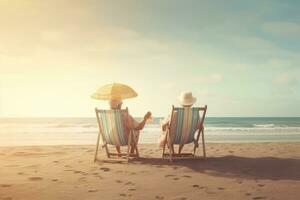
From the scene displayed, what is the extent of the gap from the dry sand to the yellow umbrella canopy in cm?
120

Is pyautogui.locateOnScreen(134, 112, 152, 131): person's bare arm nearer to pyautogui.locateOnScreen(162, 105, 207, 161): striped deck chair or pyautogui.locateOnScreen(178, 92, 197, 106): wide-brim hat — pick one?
pyautogui.locateOnScreen(162, 105, 207, 161): striped deck chair

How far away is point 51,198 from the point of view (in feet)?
15.4

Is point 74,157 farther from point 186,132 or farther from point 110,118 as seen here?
point 186,132

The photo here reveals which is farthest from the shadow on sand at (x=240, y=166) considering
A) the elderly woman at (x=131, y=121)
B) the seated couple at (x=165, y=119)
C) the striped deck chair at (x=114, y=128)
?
the elderly woman at (x=131, y=121)

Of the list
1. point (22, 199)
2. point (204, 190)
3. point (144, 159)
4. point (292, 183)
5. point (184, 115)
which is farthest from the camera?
point (144, 159)

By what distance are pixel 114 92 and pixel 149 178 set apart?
8.68 ft

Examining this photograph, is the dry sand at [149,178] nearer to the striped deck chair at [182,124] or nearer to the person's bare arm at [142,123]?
the striped deck chair at [182,124]

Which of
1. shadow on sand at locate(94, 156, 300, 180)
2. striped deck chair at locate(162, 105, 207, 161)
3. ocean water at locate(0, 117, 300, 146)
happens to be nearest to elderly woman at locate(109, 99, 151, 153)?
striped deck chair at locate(162, 105, 207, 161)

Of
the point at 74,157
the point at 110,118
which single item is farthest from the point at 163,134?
the point at 74,157

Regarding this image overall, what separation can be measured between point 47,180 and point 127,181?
1.06m

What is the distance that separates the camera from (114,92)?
8250 millimetres

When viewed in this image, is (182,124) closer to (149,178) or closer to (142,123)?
(142,123)

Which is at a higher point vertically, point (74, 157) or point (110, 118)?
point (110, 118)

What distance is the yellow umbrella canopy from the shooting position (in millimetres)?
8227
